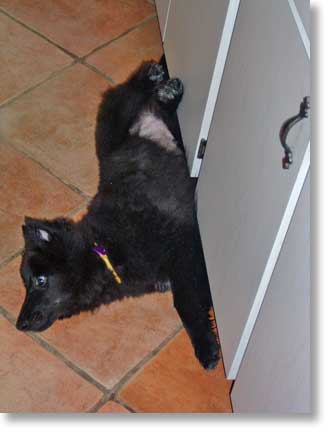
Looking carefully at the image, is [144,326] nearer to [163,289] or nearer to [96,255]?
[163,289]

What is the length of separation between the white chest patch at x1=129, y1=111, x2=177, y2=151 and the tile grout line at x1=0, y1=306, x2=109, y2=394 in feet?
2.51

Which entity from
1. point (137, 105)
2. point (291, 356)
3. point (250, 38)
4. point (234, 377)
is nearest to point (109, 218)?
point (137, 105)

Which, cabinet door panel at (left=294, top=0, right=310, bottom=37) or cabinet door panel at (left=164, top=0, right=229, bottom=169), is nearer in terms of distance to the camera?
cabinet door panel at (left=294, top=0, right=310, bottom=37)

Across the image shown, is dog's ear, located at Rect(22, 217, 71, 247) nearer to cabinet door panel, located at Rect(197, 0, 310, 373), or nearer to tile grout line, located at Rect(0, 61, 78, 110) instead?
cabinet door panel, located at Rect(197, 0, 310, 373)

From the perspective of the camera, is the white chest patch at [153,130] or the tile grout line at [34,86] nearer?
the white chest patch at [153,130]

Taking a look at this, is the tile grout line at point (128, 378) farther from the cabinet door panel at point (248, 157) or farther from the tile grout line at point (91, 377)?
the cabinet door panel at point (248, 157)

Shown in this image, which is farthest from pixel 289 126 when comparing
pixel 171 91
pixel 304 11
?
pixel 171 91

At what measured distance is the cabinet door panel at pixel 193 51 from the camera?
1904mm

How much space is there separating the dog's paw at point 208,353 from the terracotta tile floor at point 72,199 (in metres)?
0.06

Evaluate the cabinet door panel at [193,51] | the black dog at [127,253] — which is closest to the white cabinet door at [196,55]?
the cabinet door panel at [193,51]

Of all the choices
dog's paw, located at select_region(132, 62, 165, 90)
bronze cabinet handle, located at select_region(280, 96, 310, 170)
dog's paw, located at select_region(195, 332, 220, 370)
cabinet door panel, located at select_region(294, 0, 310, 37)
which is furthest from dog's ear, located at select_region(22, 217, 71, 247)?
cabinet door panel, located at select_region(294, 0, 310, 37)

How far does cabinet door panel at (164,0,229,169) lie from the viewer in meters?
1.90

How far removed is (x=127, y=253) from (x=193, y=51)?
678 millimetres

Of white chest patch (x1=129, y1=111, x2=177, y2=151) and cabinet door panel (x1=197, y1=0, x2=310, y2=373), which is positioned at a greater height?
cabinet door panel (x1=197, y1=0, x2=310, y2=373)
